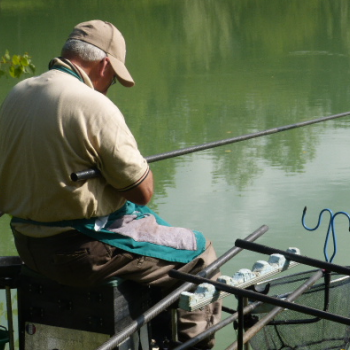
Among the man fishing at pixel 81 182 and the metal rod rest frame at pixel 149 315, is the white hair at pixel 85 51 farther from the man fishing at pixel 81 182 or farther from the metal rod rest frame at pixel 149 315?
the metal rod rest frame at pixel 149 315

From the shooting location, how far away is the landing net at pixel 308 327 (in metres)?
2.49

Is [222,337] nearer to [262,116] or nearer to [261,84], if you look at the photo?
[262,116]

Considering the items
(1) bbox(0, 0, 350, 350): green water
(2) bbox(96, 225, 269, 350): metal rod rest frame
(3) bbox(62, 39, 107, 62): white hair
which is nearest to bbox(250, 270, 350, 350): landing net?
(2) bbox(96, 225, 269, 350): metal rod rest frame

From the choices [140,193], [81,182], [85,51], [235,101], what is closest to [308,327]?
[140,193]

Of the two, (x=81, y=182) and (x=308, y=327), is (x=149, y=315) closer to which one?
(x=81, y=182)

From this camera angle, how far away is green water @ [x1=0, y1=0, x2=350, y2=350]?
5418mm

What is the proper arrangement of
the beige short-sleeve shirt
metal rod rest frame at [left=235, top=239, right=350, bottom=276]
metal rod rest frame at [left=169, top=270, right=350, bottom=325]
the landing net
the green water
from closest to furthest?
metal rod rest frame at [left=169, top=270, right=350, bottom=325], metal rod rest frame at [left=235, top=239, right=350, bottom=276], the beige short-sleeve shirt, the landing net, the green water

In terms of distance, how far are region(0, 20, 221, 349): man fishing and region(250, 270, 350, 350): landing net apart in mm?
511

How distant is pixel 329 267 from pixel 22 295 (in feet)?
2.72

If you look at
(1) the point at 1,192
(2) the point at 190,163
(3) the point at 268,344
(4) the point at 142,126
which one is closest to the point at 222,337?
(3) the point at 268,344

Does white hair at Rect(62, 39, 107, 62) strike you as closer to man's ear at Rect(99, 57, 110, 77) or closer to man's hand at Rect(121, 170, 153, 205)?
man's ear at Rect(99, 57, 110, 77)

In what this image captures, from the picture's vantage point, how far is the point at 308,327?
2537 millimetres

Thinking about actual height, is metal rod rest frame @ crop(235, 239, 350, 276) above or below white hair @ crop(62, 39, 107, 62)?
below

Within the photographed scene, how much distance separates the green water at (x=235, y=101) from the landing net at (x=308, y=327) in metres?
1.02
